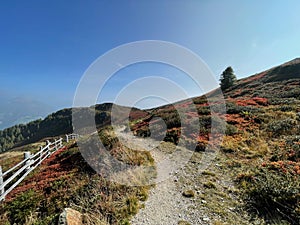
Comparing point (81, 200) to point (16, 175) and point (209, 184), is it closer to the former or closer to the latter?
point (16, 175)

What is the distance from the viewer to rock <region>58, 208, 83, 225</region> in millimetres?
3881

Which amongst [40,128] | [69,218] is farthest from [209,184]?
[40,128]

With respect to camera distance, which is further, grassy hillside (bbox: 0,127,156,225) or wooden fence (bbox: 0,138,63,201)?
wooden fence (bbox: 0,138,63,201)

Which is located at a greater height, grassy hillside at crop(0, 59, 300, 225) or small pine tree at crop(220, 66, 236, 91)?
small pine tree at crop(220, 66, 236, 91)

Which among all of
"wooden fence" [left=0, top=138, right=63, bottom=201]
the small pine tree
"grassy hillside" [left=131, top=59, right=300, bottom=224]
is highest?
the small pine tree

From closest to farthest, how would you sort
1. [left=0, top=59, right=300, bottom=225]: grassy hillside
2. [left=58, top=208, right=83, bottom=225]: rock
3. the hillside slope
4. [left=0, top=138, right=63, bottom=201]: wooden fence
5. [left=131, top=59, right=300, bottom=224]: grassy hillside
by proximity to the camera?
[left=58, top=208, right=83, bottom=225]: rock, [left=0, top=59, right=300, bottom=225]: grassy hillside, [left=131, top=59, right=300, bottom=224]: grassy hillside, [left=0, top=138, right=63, bottom=201]: wooden fence, the hillside slope

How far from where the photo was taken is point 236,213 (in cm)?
531

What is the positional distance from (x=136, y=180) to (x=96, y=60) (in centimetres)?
623

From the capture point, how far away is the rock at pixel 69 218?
388 cm

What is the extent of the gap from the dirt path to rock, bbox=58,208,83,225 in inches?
58.1

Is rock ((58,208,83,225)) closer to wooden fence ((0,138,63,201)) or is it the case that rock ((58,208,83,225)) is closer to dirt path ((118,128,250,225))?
dirt path ((118,128,250,225))

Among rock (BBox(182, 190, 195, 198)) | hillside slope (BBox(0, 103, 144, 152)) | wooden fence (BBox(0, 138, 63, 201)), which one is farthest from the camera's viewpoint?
hillside slope (BBox(0, 103, 144, 152))

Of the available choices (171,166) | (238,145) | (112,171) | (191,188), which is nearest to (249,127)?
(238,145)

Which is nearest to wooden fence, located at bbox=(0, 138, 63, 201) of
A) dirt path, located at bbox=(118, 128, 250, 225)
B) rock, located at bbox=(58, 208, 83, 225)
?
rock, located at bbox=(58, 208, 83, 225)
